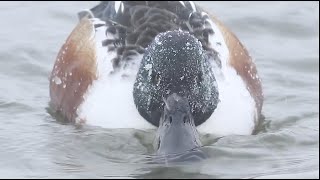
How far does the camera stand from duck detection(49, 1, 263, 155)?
7.97 m

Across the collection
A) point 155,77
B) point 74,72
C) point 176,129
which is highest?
point 155,77

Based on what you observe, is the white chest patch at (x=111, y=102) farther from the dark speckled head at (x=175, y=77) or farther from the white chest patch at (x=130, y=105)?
the dark speckled head at (x=175, y=77)

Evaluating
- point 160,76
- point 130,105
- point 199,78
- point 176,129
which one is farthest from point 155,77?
point 176,129

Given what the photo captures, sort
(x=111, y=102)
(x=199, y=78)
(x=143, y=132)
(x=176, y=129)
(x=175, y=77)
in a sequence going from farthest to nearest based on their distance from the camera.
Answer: (x=111, y=102) < (x=143, y=132) < (x=199, y=78) < (x=175, y=77) < (x=176, y=129)

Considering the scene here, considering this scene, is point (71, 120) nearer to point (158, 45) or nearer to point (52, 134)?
point (52, 134)

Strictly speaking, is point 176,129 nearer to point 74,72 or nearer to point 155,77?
point 155,77

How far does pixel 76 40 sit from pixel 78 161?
178 centimetres

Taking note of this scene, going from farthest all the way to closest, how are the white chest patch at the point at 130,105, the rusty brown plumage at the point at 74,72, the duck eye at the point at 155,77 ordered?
the rusty brown plumage at the point at 74,72
the white chest patch at the point at 130,105
the duck eye at the point at 155,77

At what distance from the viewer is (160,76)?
8031 millimetres

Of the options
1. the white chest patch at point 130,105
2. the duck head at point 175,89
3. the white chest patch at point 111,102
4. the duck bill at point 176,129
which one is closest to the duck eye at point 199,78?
the duck head at point 175,89

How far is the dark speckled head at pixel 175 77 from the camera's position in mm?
7969

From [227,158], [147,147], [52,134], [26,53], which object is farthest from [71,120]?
[26,53]

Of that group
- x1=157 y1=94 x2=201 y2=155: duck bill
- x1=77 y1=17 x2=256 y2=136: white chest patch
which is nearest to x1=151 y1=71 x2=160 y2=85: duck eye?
x1=157 y1=94 x2=201 y2=155: duck bill

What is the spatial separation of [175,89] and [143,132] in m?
0.55
